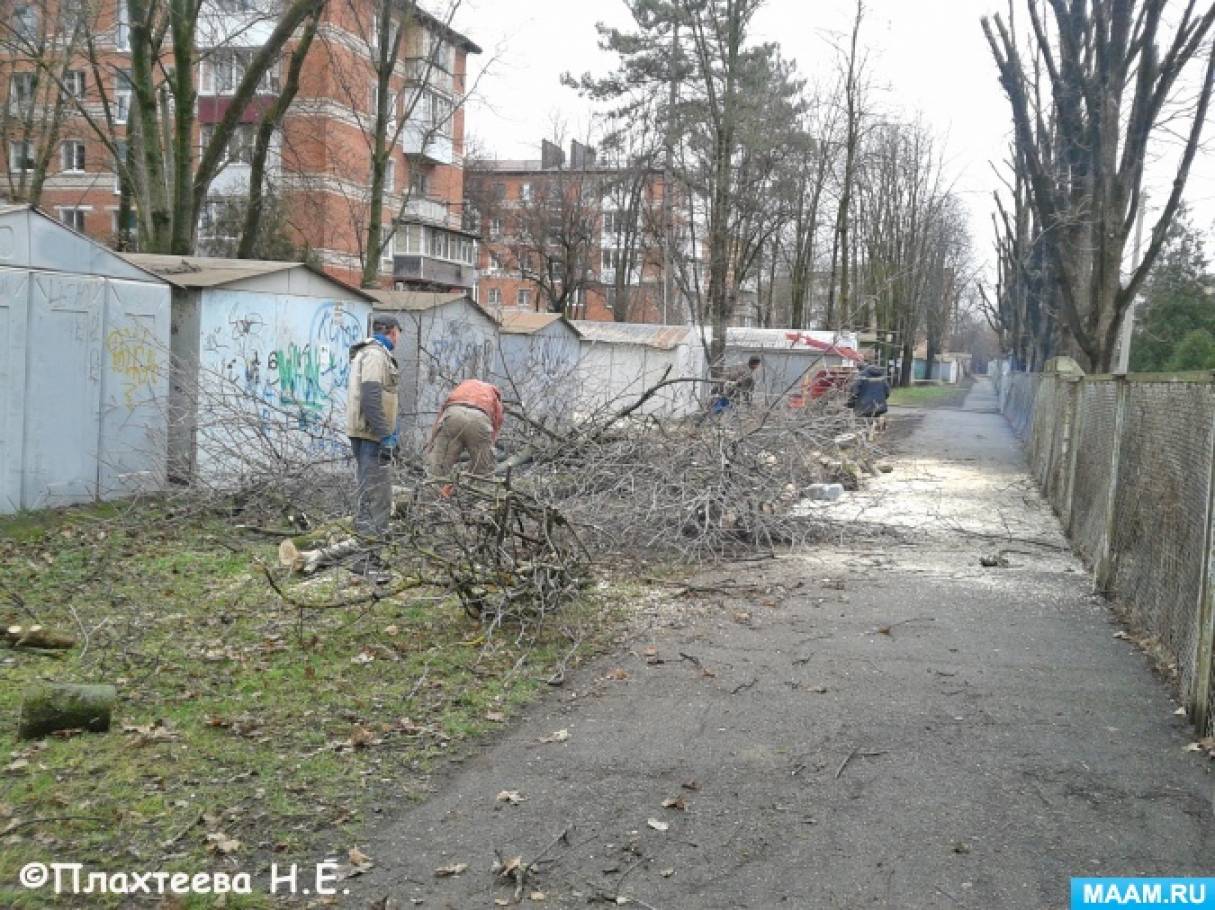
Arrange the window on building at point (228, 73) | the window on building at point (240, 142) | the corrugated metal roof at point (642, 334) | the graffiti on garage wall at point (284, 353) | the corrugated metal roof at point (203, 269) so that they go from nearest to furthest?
1. the corrugated metal roof at point (203, 269)
2. the graffiti on garage wall at point (284, 353)
3. the window on building at point (228, 73)
4. the window on building at point (240, 142)
5. the corrugated metal roof at point (642, 334)

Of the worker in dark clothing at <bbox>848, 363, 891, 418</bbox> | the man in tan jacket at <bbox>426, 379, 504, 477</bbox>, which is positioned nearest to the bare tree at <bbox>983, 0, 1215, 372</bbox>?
the worker in dark clothing at <bbox>848, 363, 891, 418</bbox>

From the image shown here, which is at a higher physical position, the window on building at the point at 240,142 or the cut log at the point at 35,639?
the window on building at the point at 240,142

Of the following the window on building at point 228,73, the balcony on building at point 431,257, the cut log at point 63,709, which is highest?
the window on building at point 228,73

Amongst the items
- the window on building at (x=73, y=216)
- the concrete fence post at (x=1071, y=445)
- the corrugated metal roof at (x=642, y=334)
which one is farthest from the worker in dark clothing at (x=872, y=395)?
the window on building at (x=73, y=216)

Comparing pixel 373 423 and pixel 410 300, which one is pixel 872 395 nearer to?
pixel 410 300

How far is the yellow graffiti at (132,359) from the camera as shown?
11.2 meters

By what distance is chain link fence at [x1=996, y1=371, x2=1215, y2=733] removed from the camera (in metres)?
5.52

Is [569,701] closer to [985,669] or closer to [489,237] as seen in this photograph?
[985,669]

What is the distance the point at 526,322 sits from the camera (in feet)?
67.6

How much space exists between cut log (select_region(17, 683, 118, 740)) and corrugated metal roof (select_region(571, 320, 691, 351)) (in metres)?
24.3

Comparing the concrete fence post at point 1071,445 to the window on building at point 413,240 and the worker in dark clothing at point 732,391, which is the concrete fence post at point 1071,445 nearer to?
the worker in dark clothing at point 732,391

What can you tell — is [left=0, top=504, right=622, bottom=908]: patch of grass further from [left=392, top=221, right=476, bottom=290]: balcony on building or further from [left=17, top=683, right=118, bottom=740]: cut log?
[left=392, top=221, right=476, bottom=290]: balcony on building

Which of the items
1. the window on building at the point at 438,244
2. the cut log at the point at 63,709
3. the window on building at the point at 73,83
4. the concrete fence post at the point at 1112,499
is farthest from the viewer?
the window on building at the point at 438,244

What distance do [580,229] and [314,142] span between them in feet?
54.0
